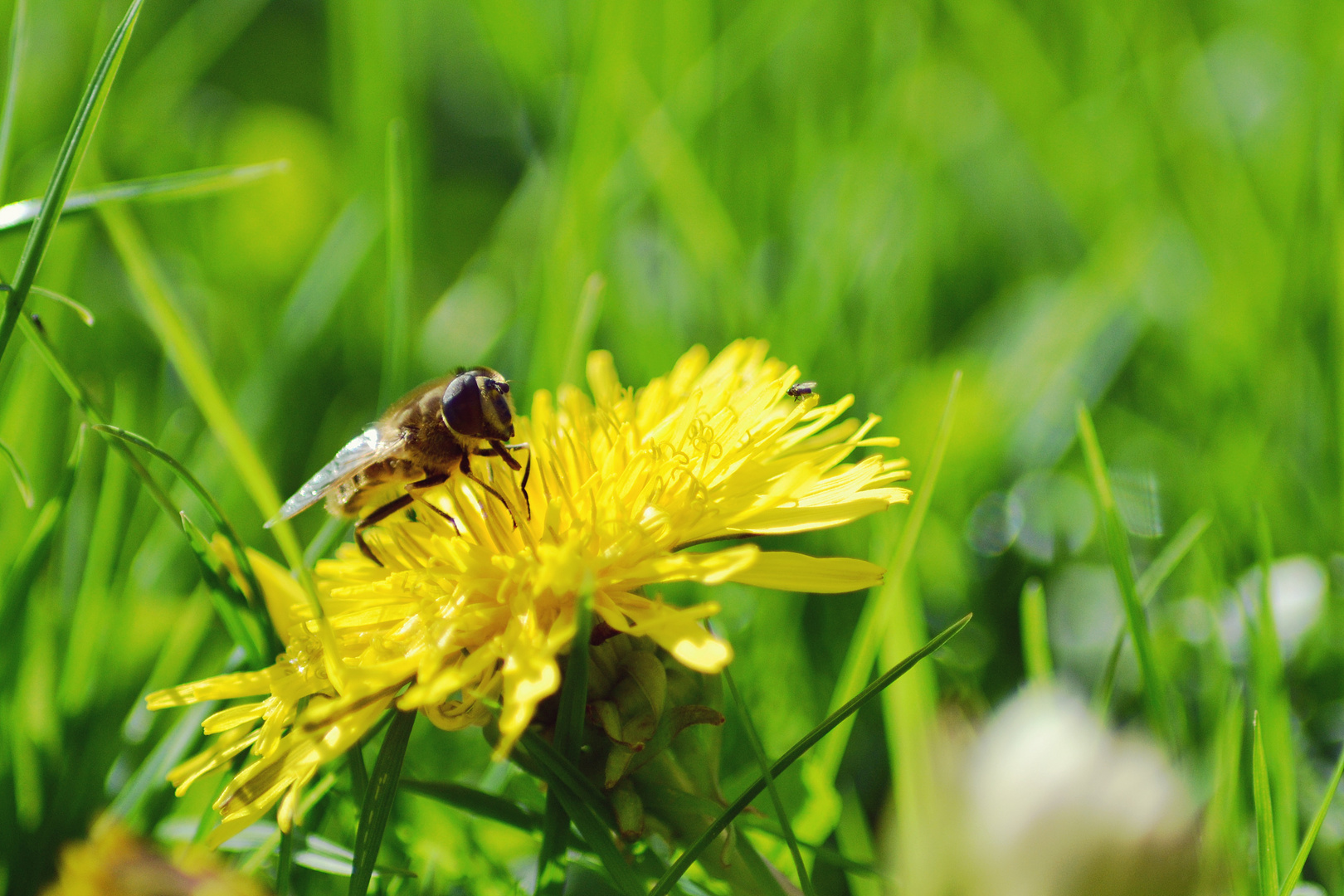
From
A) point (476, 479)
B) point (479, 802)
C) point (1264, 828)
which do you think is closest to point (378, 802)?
point (479, 802)

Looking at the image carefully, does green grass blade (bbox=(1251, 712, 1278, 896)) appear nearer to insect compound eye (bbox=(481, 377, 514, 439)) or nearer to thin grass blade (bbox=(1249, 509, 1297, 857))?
thin grass blade (bbox=(1249, 509, 1297, 857))

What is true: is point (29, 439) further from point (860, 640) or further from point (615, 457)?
point (860, 640)

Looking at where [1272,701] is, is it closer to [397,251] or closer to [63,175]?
[397,251]

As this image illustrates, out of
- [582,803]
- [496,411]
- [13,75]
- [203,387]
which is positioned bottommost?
[582,803]

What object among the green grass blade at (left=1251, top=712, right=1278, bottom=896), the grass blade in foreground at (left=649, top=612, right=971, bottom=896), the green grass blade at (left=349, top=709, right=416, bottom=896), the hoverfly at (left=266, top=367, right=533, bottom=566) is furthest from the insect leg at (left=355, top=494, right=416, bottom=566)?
the green grass blade at (left=1251, top=712, right=1278, bottom=896)

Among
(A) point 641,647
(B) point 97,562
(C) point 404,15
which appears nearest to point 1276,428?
(A) point 641,647

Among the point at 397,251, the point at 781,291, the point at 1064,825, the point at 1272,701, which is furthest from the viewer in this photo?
the point at 781,291

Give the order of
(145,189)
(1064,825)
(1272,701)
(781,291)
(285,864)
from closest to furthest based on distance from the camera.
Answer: (1064,825) < (285,864) < (1272,701) < (145,189) < (781,291)

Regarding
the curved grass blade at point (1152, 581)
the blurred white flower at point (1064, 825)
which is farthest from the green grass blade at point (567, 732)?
the curved grass blade at point (1152, 581)
